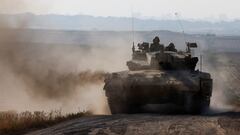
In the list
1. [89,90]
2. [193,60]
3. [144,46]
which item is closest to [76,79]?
[89,90]

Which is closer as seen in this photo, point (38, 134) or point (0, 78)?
point (38, 134)

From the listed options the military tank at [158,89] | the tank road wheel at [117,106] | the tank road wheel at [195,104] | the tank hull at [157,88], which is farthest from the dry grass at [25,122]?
the tank road wheel at [195,104]

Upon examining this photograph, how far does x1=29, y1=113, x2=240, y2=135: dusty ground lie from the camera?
14.9 m

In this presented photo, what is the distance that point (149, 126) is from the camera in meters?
15.6

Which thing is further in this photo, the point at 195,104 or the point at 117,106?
the point at 117,106

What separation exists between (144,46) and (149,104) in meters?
5.24

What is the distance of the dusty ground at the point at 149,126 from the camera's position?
48.8 feet

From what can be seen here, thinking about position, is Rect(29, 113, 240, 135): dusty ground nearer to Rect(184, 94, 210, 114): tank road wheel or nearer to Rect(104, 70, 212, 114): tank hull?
Rect(104, 70, 212, 114): tank hull

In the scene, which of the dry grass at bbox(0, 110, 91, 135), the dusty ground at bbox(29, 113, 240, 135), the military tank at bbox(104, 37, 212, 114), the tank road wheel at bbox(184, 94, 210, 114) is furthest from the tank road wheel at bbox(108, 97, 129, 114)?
the tank road wheel at bbox(184, 94, 210, 114)

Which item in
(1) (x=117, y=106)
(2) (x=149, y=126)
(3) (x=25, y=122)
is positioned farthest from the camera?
(1) (x=117, y=106)

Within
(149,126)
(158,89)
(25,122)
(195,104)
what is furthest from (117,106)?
(149,126)

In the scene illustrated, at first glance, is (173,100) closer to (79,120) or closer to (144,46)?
(79,120)

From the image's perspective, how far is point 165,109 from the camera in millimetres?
21281

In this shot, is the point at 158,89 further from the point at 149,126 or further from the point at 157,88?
the point at 149,126
